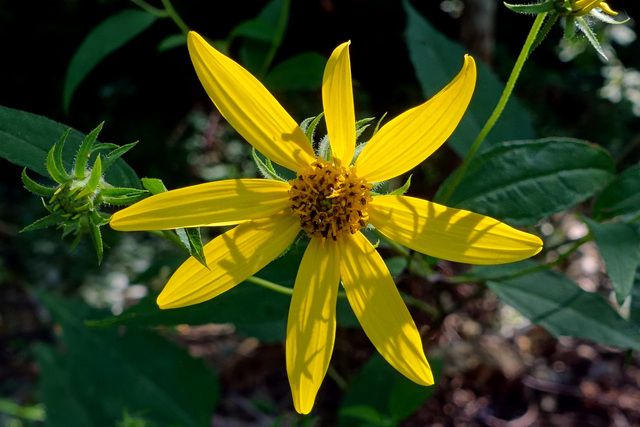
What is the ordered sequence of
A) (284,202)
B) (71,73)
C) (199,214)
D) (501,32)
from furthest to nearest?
(501,32), (71,73), (284,202), (199,214)

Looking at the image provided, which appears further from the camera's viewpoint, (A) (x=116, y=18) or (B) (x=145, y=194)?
(A) (x=116, y=18)

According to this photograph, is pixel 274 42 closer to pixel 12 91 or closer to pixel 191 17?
pixel 191 17

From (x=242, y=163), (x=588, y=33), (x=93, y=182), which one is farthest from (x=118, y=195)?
(x=242, y=163)

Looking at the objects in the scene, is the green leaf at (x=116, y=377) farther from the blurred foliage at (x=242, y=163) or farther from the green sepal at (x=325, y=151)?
the green sepal at (x=325, y=151)

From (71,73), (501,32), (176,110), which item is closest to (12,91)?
(176,110)

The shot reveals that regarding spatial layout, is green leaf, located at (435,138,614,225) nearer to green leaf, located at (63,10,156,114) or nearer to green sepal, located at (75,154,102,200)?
green sepal, located at (75,154,102,200)

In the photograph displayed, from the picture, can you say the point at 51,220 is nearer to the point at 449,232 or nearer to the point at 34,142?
the point at 34,142

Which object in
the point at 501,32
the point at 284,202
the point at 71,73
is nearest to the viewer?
the point at 284,202
